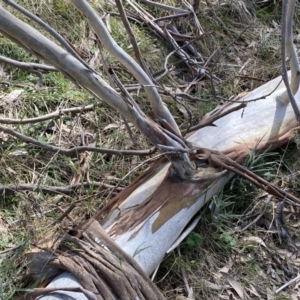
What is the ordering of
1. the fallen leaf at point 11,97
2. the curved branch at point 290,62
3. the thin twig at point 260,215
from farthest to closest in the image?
the fallen leaf at point 11,97, the thin twig at point 260,215, the curved branch at point 290,62

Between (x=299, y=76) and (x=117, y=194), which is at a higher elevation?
(x=117, y=194)

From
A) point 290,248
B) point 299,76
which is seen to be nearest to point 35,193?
point 290,248

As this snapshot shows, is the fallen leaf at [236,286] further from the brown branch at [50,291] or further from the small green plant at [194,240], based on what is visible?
the brown branch at [50,291]

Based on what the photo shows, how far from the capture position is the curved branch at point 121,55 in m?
2.03

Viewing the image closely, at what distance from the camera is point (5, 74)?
3146 millimetres

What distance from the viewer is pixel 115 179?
107 inches

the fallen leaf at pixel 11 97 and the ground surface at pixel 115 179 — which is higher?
the fallen leaf at pixel 11 97

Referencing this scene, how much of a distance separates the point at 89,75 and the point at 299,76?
1302 millimetres

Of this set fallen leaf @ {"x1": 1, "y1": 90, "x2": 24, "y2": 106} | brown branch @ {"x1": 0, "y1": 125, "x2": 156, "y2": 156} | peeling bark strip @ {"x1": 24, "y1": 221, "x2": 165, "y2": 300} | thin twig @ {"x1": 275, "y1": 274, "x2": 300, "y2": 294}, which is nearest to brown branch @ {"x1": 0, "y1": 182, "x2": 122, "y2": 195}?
brown branch @ {"x1": 0, "y1": 125, "x2": 156, "y2": 156}

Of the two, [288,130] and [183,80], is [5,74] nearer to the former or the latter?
[183,80]

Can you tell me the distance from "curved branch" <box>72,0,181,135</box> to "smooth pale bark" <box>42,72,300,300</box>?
282 mm

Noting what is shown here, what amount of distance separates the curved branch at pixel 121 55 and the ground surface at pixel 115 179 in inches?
11.7

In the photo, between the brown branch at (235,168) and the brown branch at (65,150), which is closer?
the brown branch at (235,168)

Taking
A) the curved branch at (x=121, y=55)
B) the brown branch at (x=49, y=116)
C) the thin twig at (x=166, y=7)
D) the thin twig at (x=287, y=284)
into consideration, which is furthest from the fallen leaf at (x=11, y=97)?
the thin twig at (x=287, y=284)
